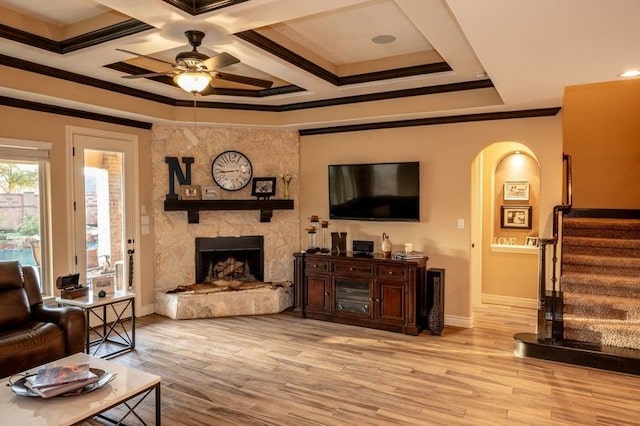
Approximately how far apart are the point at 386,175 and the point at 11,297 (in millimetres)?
4169

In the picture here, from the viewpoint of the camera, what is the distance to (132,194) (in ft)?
18.3

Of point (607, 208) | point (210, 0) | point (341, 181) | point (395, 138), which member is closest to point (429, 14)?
point (210, 0)

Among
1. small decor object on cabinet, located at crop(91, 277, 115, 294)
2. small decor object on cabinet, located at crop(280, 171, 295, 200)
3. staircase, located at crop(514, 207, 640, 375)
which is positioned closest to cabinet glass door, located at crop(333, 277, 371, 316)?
small decor object on cabinet, located at crop(280, 171, 295, 200)

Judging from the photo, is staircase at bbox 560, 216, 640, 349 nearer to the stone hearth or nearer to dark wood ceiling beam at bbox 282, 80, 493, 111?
dark wood ceiling beam at bbox 282, 80, 493, 111

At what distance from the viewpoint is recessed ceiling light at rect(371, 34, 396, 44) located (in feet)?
13.6

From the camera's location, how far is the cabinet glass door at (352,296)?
528 cm

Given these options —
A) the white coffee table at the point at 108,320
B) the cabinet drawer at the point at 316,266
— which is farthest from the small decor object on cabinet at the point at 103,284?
the cabinet drawer at the point at 316,266

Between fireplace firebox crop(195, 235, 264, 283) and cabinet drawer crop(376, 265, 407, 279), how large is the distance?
191 centimetres

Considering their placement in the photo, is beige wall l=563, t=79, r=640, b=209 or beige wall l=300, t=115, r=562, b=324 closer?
beige wall l=300, t=115, r=562, b=324

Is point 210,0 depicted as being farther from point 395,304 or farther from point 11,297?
point 395,304

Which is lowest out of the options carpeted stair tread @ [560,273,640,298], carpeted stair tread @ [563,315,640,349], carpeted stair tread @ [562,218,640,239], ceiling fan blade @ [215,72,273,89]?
carpeted stair tread @ [563,315,640,349]

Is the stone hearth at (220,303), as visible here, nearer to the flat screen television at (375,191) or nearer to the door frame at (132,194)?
the door frame at (132,194)

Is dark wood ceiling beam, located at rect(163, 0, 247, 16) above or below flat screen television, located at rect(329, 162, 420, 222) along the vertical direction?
above

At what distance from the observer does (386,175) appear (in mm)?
5559
